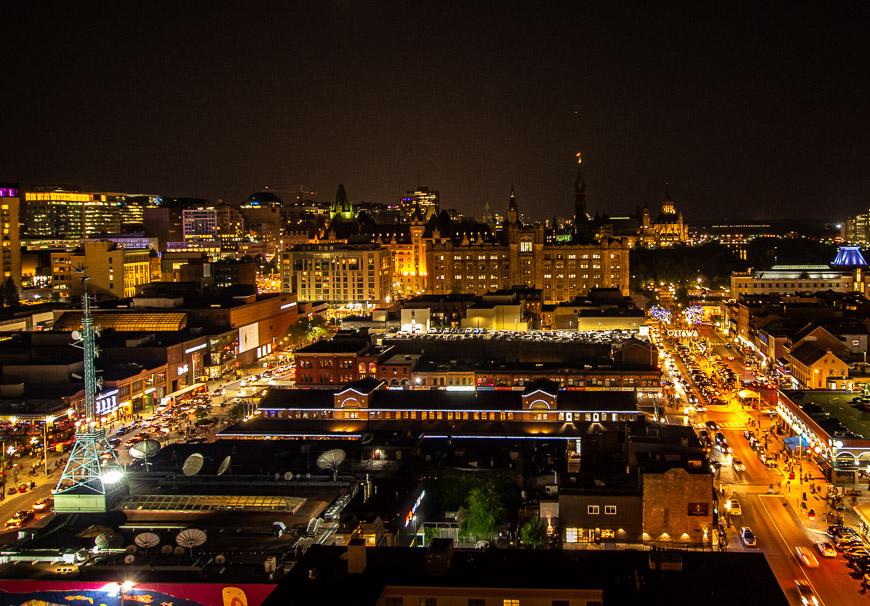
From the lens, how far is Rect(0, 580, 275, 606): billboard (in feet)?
64.4

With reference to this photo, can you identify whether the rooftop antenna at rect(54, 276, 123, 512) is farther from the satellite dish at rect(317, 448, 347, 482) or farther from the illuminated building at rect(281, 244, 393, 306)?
the illuminated building at rect(281, 244, 393, 306)

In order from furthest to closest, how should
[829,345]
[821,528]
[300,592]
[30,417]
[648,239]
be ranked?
[648,239]
[829,345]
[30,417]
[821,528]
[300,592]

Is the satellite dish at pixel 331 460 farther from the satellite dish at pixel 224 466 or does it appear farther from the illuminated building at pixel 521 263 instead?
the illuminated building at pixel 521 263

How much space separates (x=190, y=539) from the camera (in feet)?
73.4

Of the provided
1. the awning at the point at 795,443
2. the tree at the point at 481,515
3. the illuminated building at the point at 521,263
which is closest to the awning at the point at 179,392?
the tree at the point at 481,515

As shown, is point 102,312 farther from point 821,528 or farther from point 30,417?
point 821,528

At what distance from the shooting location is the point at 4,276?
86.1 metres

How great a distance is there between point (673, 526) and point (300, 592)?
1312cm

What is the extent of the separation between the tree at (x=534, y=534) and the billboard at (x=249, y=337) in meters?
42.1

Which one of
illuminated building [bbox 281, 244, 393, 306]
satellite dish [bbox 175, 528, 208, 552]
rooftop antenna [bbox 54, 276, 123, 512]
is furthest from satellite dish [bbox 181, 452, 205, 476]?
illuminated building [bbox 281, 244, 393, 306]

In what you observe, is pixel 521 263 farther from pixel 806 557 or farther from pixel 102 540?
pixel 102 540

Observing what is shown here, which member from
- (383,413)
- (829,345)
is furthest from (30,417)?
(829,345)

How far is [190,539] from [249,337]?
43.6 metres

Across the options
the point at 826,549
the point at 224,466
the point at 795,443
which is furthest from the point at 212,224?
the point at 826,549
